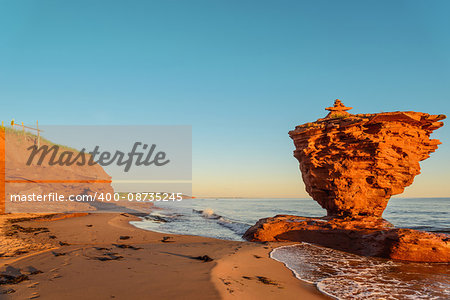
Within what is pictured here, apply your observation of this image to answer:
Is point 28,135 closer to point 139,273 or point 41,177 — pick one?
point 41,177

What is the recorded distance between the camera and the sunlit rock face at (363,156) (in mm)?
14578

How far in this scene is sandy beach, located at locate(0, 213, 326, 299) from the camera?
5207mm

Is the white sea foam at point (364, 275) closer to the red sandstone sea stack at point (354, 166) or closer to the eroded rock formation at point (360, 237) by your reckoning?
the eroded rock formation at point (360, 237)

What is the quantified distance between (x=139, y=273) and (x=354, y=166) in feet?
45.0

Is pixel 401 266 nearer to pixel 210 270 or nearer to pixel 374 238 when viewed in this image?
pixel 374 238

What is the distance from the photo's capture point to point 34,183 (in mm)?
36719

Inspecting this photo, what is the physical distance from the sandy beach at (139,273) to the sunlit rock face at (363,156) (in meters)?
7.24

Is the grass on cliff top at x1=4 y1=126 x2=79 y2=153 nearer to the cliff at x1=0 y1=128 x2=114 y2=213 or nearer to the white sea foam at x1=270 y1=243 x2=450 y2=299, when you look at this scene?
the cliff at x1=0 y1=128 x2=114 y2=213

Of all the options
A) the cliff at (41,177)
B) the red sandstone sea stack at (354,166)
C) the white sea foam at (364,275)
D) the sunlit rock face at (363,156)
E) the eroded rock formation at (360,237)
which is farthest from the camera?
the cliff at (41,177)

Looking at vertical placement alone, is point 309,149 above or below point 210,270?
above

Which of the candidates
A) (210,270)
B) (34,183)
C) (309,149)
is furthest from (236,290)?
(34,183)

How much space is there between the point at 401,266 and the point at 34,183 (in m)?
45.0

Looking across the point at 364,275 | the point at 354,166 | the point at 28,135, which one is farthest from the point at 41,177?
the point at 364,275

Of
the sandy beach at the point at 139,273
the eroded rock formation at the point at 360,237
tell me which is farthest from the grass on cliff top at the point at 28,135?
the eroded rock formation at the point at 360,237
